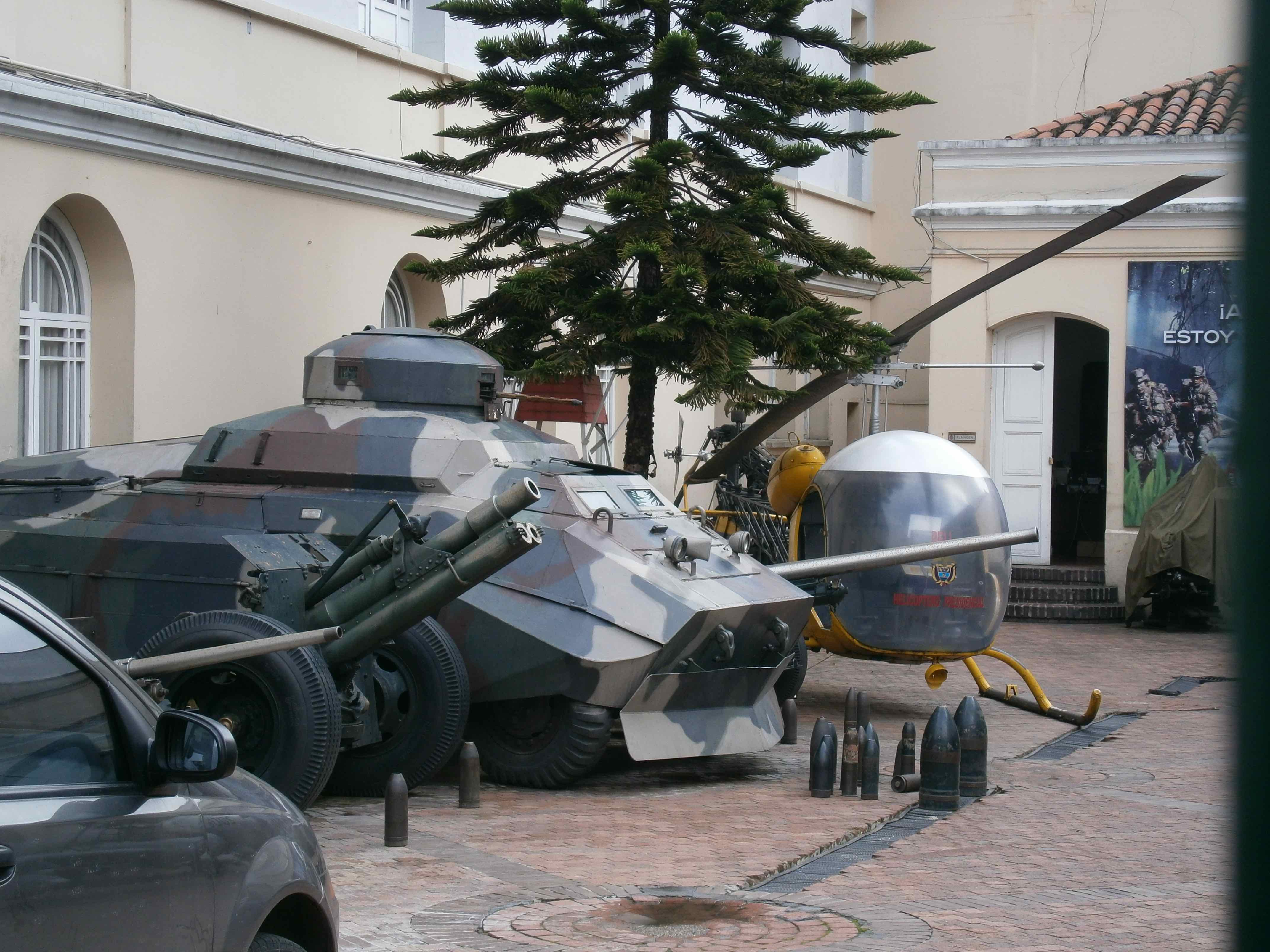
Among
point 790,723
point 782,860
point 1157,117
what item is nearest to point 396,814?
point 782,860

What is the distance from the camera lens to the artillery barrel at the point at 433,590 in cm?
761

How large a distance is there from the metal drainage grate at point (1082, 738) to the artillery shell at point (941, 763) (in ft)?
6.77

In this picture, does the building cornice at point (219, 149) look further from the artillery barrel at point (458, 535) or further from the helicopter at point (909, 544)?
the artillery barrel at point (458, 535)

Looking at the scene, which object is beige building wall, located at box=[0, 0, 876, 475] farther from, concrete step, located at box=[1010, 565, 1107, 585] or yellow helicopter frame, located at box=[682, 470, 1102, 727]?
concrete step, located at box=[1010, 565, 1107, 585]

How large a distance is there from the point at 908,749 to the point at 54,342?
22.9ft

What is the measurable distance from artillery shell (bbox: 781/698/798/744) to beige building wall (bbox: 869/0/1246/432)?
14828 millimetres

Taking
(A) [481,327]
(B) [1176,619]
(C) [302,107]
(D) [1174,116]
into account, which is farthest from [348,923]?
(D) [1174,116]

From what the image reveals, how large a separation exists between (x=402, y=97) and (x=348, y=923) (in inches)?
338

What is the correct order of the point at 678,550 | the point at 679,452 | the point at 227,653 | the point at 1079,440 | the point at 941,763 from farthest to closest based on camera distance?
the point at 1079,440 < the point at 679,452 < the point at 678,550 < the point at 941,763 < the point at 227,653

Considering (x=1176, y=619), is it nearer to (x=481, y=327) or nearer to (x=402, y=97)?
(x=481, y=327)

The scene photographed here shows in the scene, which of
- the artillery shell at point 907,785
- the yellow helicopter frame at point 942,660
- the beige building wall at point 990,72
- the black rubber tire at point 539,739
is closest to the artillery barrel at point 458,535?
the black rubber tire at point 539,739

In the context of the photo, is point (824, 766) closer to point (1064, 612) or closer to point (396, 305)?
point (396, 305)

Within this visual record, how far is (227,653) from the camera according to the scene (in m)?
5.41

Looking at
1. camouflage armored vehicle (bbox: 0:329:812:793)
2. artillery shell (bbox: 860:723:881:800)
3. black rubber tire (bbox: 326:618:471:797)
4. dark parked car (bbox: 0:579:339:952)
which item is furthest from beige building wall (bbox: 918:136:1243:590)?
dark parked car (bbox: 0:579:339:952)
